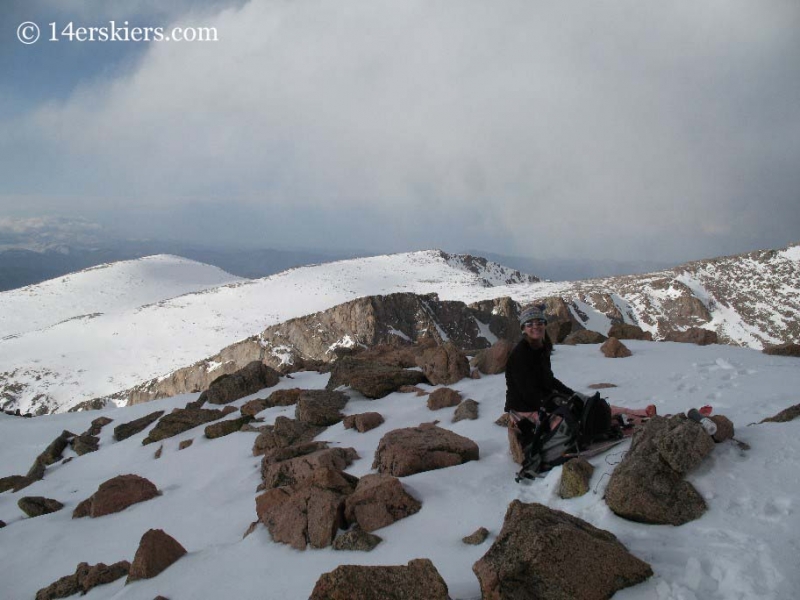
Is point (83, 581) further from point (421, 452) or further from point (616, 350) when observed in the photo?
point (616, 350)

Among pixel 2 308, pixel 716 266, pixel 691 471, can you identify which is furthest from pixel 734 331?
pixel 2 308

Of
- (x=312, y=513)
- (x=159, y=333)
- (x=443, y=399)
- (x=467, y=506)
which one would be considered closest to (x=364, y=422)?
(x=443, y=399)

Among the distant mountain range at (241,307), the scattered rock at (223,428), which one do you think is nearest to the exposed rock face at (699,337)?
the scattered rock at (223,428)

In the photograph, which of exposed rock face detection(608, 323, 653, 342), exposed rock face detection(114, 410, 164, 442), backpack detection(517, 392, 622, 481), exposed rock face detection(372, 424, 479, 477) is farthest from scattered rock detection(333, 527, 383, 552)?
exposed rock face detection(114, 410, 164, 442)

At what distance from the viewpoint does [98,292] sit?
114875mm

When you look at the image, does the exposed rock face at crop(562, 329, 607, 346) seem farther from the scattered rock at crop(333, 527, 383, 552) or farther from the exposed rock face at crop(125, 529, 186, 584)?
the exposed rock face at crop(125, 529, 186, 584)

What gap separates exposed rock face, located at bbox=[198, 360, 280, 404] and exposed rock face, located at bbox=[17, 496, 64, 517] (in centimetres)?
623

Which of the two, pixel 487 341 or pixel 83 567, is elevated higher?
pixel 83 567

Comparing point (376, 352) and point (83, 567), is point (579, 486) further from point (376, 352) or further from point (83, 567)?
point (376, 352)

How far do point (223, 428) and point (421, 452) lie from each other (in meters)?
7.81

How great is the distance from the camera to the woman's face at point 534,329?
6.42m

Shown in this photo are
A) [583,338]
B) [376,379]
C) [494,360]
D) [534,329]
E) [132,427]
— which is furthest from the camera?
[132,427]

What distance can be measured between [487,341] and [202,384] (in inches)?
1315

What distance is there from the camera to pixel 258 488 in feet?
27.2
